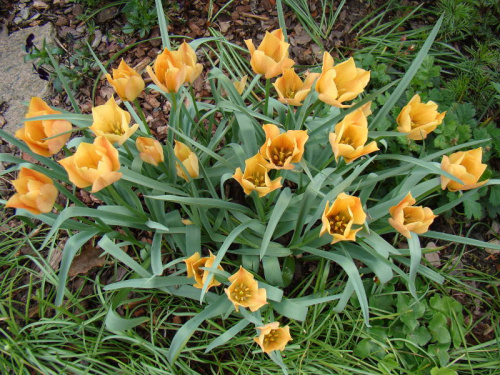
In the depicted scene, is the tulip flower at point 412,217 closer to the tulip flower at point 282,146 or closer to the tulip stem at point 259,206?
the tulip flower at point 282,146

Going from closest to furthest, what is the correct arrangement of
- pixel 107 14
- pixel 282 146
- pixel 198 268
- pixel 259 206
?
pixel 282 146, pixel 198 268, pixel 259 206, pixel 107 14

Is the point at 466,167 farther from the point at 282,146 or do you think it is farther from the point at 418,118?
the point at 282,146

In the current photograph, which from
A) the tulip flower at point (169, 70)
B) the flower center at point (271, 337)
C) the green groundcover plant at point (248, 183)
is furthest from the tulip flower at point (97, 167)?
the flower center at point (271, 337)

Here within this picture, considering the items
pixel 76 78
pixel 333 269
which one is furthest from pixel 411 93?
pixel 76 78

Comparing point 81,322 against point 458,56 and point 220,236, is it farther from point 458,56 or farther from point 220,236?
point 458,56

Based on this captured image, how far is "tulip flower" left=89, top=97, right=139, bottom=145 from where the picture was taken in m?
1.19

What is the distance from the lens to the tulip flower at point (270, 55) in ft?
4.13

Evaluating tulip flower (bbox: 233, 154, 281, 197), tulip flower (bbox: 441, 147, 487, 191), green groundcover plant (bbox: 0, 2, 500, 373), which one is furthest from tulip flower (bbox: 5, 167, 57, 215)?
tulip flower (bbox: 441, 147, 487, 191)

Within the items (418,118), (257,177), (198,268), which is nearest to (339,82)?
(418,118)

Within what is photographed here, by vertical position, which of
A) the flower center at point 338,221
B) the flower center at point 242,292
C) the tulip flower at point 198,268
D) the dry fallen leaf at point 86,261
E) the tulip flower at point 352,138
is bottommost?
the dry fallen leaf at point 86,261

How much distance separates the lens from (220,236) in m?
1.58

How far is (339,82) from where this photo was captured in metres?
1.34

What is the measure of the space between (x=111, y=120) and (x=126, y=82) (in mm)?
124

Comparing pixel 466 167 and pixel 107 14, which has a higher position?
pixel 107 14
